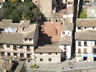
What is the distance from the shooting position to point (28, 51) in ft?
286

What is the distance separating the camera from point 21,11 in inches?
4013

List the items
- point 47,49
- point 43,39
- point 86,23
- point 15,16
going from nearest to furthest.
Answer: point 47,49
point 86,23
point 43,39
point 15,16

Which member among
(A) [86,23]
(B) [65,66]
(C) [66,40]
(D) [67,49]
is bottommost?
(B) [65,66]

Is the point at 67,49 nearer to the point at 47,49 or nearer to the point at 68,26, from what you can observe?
the point at 47,49

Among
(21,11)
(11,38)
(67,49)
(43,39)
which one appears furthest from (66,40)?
(21,11)

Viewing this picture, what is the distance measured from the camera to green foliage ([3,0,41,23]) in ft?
326

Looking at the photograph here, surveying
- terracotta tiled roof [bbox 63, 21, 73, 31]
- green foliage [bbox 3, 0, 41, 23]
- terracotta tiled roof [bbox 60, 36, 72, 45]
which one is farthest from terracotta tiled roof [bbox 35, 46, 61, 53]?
green foliage [bbox 3, 0, 41, 23]

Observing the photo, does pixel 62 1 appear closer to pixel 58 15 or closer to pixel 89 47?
pixel 58 15

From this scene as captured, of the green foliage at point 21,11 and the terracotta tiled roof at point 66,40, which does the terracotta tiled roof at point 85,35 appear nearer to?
the terracotta tiled roof at point 66,40

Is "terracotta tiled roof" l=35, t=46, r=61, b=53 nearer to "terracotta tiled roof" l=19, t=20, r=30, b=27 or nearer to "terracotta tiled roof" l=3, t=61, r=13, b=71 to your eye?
"terracotta tiled roof" l=19, t=20, r=30, b=27

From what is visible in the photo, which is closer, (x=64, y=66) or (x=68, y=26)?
(x=64, y=66)

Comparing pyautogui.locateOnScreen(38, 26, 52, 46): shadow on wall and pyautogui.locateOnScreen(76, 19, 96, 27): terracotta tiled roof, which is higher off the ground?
pyautogui.locateOnScreen(76, 19, 96, 27): terracotta tiled roof

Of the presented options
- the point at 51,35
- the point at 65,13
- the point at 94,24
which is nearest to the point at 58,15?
the point at 65,13

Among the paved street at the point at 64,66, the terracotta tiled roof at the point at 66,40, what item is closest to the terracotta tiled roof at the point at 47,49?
the terracotta tiled roof at the point at 66,40
